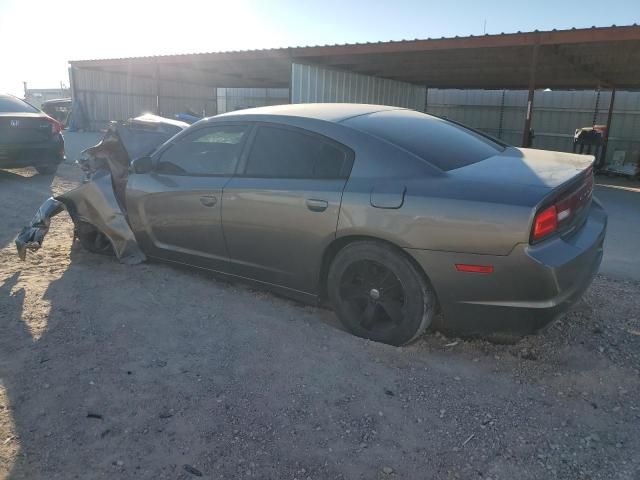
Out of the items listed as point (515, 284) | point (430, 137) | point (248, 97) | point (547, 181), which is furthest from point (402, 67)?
point (248, 97)

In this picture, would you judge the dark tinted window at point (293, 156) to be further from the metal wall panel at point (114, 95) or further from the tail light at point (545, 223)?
the metal wall panel at point (114, 95)

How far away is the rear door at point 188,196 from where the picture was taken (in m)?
3.85

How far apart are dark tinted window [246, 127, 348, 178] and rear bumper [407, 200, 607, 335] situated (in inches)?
32.9

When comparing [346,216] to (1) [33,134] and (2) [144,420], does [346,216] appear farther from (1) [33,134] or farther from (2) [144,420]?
(1) [33,134]

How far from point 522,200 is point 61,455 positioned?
2.55 metres

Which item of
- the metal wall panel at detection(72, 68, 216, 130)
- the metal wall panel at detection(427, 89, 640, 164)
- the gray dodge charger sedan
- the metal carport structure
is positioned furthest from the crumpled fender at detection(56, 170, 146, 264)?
the metal wall panel at detection(427, 89, 640, 164)

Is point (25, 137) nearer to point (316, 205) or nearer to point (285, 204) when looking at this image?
point (285, 204)

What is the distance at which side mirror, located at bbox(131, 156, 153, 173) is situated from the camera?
422 cm

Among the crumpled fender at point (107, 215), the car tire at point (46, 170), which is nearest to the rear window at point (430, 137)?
the crumpled fender at point (107, 215)

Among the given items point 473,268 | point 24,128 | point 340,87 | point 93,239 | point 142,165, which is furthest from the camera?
point 340,87

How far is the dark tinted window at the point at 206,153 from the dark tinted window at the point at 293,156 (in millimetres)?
230

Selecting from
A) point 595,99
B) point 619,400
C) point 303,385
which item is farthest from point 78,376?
point 595,99

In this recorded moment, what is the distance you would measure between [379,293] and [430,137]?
1.15 metres

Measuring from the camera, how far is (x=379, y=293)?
3131 mm
